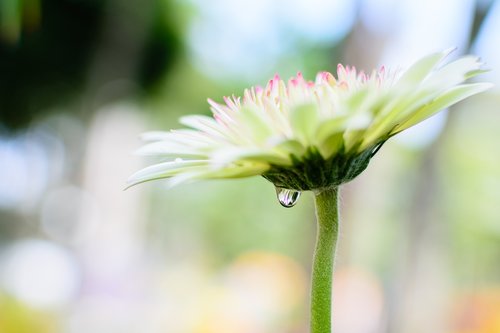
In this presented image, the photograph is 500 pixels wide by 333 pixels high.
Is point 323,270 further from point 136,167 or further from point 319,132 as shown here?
point 136,167

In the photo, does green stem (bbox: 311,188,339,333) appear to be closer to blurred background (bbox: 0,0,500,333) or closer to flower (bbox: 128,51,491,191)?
flower (bbox: 128,51,491,191)

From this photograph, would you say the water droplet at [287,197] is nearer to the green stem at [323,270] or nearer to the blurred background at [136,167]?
the green stem at [323,270]

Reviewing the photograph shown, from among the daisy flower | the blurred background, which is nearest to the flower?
the daisy flower

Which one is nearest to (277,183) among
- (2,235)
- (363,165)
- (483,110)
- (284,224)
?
(363,165)

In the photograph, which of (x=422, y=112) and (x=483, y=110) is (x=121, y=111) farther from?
(x=422, y=112)

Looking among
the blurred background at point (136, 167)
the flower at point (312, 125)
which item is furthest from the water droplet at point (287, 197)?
the blurred background at point (136, 167)
